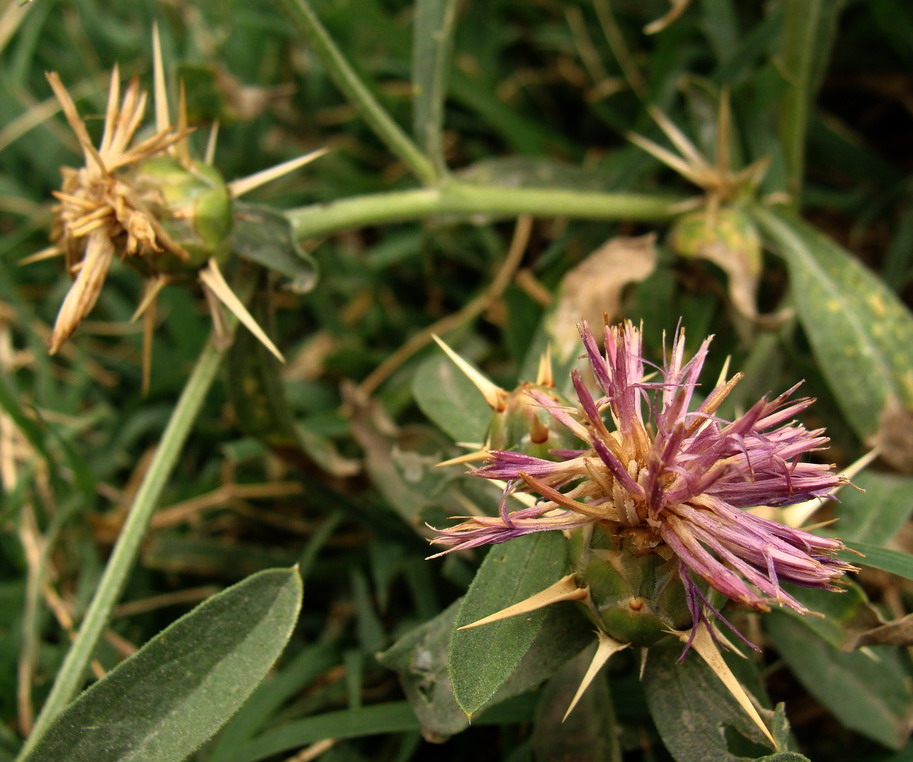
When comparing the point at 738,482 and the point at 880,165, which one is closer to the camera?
the point at 738,482

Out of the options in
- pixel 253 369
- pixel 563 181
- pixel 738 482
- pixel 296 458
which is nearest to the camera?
pixel 738 482

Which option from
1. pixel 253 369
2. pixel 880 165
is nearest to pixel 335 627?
pixel 253 369

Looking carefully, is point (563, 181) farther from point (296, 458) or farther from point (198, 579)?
point (198, 579)

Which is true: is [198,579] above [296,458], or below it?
below

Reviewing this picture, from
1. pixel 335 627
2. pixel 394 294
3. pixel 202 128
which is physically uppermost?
pixel 202 128

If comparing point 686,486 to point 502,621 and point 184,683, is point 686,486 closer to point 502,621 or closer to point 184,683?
point 502,621

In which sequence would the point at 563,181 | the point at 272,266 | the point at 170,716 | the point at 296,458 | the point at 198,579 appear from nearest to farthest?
1. the point at 170,716
2. the point at 272,266
3. the point at 296,458
4. the point at 198,579
5. the point at 563,181

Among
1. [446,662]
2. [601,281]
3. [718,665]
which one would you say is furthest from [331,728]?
[601,281]
